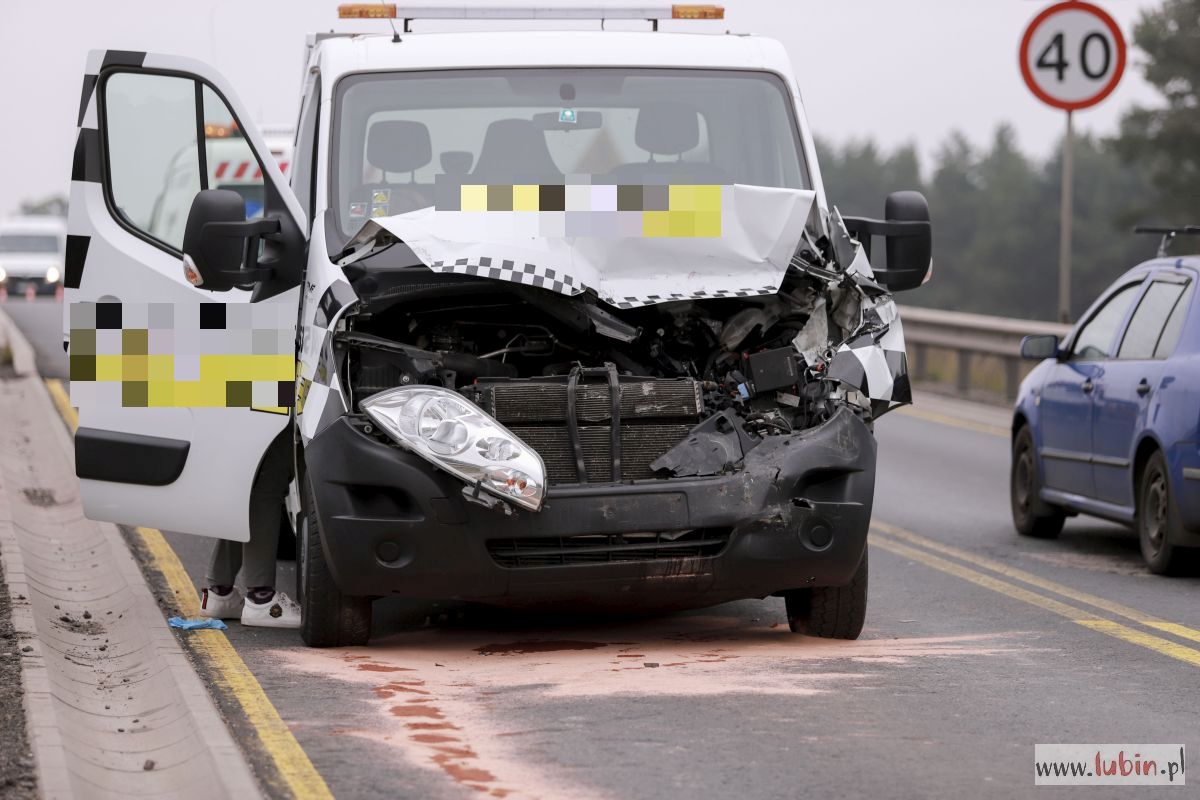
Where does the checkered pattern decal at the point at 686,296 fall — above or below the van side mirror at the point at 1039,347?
above

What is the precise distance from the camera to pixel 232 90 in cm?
870

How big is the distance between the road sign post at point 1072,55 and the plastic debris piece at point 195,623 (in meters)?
12.6

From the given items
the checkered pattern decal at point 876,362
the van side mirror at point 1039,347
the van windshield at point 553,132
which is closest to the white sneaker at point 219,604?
the van windshield at point 553,132

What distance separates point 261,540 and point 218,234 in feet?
4.81

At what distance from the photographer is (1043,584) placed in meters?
10.7

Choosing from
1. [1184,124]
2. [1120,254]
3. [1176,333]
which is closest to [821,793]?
[1176,333]

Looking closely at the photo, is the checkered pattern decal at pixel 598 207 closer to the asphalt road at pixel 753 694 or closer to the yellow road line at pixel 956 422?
the asphalt road at pixel 753 694

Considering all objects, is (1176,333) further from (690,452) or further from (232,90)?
(232,90)

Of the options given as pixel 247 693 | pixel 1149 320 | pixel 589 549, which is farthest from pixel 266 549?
A: pixel 1149 320

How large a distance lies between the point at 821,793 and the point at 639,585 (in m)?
2.14

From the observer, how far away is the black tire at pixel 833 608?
28.4 feet

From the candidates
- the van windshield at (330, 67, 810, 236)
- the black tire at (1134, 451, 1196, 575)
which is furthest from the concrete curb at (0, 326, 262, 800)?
the black tire at (1134, 451, 1196, 575)

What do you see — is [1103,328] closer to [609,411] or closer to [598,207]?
[598,207]

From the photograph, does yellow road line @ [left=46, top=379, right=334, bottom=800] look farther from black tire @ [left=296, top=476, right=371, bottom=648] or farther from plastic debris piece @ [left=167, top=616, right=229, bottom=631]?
black tire @ [left=296, top=476, right=371, bottom=648]
